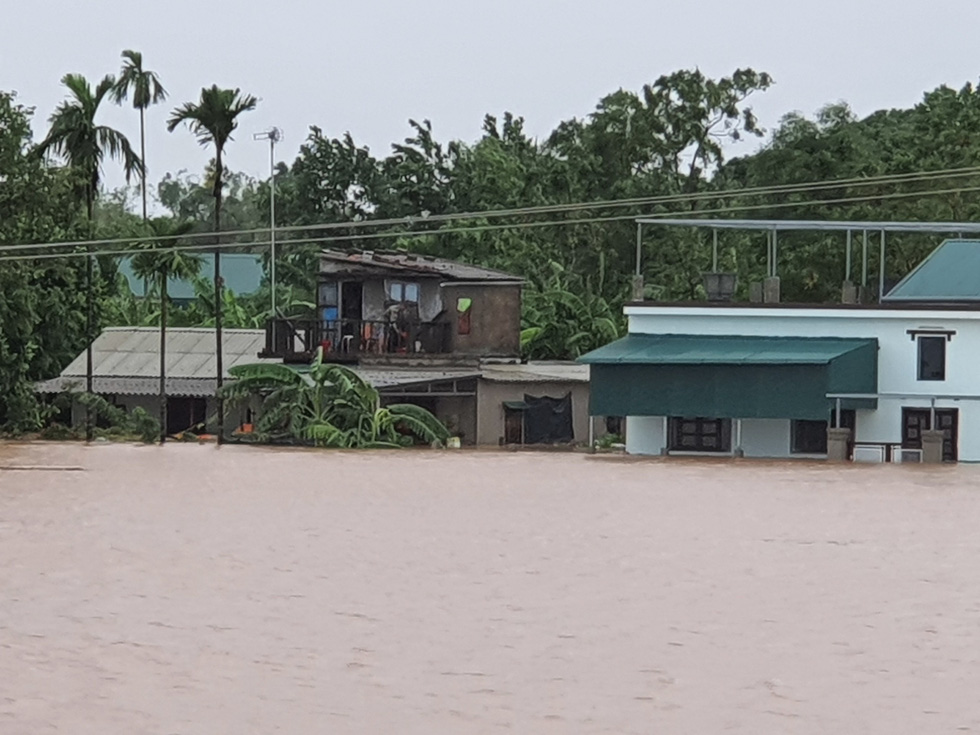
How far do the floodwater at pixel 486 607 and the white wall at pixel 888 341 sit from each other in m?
8.92

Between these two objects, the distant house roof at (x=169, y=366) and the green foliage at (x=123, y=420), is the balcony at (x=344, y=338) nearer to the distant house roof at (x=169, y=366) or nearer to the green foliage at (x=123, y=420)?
the distant house roof at (x=169, y=366)

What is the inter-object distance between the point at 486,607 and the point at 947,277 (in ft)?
103

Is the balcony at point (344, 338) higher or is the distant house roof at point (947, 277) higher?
the distant house roof at point (947, 277)

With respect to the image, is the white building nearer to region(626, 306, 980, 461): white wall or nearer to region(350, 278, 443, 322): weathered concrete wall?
region(626, 306, 980, 461): white wall

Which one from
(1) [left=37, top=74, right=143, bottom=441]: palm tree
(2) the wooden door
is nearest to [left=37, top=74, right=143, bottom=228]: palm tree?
(1) [left=37, top=74, right=143, bottom=441]: palm tree

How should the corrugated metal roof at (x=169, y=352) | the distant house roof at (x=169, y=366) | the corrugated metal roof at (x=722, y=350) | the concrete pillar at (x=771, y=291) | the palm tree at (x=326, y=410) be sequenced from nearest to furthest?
1. the corrugated metal roof at (x=722, y=350)
2. the palm tree at (x=326, y=410)
3. the concrete pillar at (x=771, y=291)
4. the distant house roof at (x=169, y=366)
5. the corrugated metal roof at (x=169, y=352)

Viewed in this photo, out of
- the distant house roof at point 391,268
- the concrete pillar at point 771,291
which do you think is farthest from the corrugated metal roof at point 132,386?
the concrete pillar at point 771,291

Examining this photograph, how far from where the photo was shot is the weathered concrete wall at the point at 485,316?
54.3m

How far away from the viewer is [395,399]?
52.3 m

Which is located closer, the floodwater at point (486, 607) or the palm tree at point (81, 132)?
the floodwater at point (486, 607)

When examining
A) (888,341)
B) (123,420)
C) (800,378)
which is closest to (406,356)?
(123,420)

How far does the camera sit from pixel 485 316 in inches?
2146

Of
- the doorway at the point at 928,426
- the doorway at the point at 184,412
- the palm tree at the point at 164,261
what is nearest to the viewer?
the doorway at the point at 928,426

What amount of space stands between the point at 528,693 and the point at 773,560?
10.3 metres
